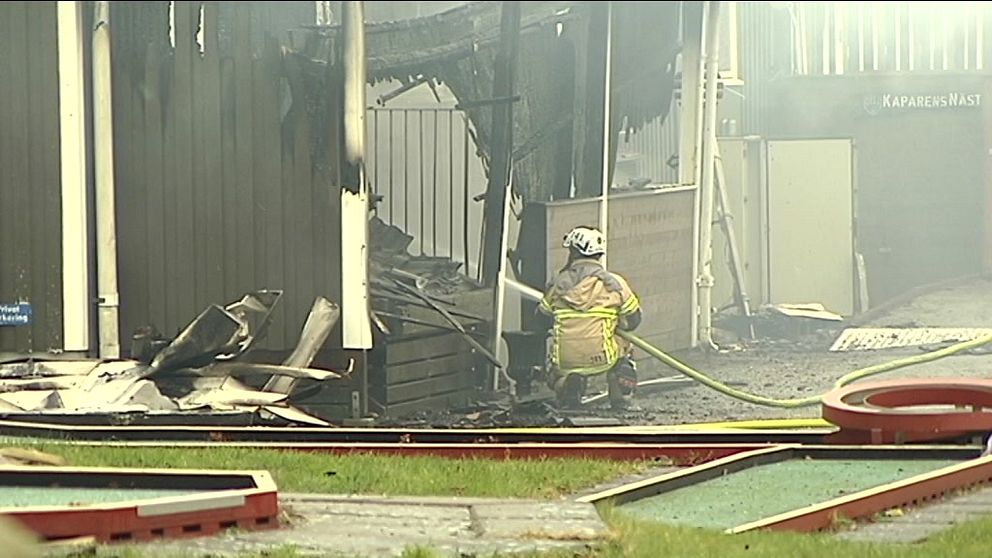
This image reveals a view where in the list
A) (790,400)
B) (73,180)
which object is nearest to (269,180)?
(73,180)

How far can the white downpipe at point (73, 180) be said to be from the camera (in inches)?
368

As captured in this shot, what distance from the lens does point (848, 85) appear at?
962cm

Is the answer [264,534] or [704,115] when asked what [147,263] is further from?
[264,534]

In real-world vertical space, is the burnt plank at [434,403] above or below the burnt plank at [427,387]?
below

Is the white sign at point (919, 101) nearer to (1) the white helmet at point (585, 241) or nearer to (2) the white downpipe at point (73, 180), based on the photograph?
(1) the white helmet at point (585, 241)

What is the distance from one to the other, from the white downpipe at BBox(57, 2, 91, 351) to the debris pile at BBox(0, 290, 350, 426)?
9.4 inches

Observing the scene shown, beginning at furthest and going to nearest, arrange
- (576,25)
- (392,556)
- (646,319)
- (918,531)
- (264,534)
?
1. (646,319)
2. (576,25)
3. (918,531)
4. (264,534)
5. (392,556)

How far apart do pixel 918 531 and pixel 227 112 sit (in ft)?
17.0

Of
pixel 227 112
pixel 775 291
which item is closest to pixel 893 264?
pixel 775 291

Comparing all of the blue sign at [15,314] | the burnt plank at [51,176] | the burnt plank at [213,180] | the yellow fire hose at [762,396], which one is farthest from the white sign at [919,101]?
the blue sign at [15,314]

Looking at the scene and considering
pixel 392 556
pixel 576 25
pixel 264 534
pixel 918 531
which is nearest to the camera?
pixel 392 556

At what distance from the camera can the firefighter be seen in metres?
Result: 9.69

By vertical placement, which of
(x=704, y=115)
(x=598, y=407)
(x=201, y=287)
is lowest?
(x=598, y=407)

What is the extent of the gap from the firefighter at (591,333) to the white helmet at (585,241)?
0.10 m
